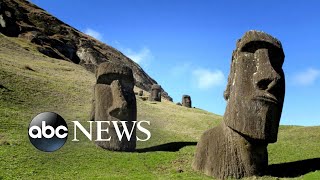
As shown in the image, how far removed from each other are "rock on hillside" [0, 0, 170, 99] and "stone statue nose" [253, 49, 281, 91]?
283ft

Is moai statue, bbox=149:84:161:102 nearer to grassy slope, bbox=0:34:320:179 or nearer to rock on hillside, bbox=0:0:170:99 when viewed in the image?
grassy slope, bbox=0:34:320:179

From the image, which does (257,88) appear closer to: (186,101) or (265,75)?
(265,75)

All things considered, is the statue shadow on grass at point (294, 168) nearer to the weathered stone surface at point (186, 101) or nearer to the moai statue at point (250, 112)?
the moai statue at point (250, 112)

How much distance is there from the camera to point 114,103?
28.4 meters

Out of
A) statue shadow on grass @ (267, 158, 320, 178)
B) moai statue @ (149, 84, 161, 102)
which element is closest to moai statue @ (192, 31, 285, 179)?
statue shadow on grass @ (267, 158, 320, 178)

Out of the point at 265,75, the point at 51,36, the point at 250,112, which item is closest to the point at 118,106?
the point at 250,112

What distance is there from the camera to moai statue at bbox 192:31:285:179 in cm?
1895

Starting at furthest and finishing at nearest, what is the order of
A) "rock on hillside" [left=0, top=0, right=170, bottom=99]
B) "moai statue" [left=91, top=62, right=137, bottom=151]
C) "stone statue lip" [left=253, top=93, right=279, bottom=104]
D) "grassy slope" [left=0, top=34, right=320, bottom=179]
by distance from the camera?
1. "rock on hillside" [left=0, top=0, right=170, bottom=99]
2. "moai statue" [left=91, top=62, right=137, bottom=151]
3. "grassy slope" [left=0, top=34, right=320, bottom=179]
4. "stone statue lip" [left=253, top=93, right=279, bottom=104]

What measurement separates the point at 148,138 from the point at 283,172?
1553 centimetres

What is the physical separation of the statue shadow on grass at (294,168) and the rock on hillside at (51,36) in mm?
85265

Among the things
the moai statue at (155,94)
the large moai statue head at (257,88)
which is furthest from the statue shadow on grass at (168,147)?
the moai statue at (155,94)

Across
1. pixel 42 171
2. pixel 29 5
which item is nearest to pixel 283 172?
pixel 42 171

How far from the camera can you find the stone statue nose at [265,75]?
1902 centimetres

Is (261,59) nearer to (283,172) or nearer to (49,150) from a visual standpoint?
(283,172)
